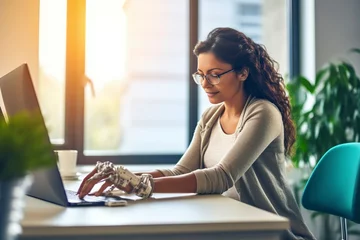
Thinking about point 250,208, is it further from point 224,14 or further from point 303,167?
point 224,14

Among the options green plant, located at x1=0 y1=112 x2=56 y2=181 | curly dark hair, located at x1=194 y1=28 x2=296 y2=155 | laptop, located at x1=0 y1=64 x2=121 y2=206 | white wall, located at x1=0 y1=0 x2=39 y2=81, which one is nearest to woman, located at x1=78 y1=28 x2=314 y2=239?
curly dark hair, located at x1=194 y1=28 x2=296 y2=155

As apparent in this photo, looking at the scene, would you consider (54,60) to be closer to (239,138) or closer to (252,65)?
(252,65)

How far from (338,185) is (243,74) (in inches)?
20.6

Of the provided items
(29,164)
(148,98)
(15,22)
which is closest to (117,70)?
(148,98)

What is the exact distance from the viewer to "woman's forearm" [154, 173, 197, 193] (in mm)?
1376

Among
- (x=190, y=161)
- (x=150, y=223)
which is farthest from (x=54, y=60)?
(x=150, y=223)

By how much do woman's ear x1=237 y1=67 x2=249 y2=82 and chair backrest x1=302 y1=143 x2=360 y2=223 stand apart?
43 centimetres

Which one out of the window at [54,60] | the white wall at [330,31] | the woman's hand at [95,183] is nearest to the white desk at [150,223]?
the woman's hand at [95,183]

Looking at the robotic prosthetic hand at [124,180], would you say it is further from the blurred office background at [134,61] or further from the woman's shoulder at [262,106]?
the blurred office background at [134,61]

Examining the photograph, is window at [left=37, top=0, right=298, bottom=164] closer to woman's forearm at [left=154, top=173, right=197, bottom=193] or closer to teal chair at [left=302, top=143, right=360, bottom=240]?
teal chair at [left=302, top=143, right=360, bottom=240]

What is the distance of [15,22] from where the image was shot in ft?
8.11

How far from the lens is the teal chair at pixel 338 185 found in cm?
165

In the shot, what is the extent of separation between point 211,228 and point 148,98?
1.95 meters

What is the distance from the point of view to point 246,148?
1510 mm
